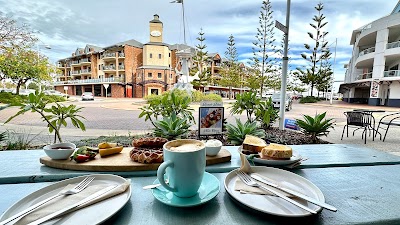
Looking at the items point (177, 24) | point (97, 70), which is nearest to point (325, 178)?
point (177, 24)

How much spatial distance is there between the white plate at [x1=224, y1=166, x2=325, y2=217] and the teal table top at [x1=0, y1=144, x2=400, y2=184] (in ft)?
0.50

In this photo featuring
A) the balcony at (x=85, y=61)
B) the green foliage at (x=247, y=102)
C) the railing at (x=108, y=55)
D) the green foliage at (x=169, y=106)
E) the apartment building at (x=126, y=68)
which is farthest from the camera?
the balcony at (x=85, y=61)

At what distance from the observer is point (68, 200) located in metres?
0.47

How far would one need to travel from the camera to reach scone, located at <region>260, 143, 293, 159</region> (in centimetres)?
75

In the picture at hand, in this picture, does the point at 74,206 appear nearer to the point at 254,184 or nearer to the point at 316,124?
the point at 254,184

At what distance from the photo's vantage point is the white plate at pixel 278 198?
17.1 inches

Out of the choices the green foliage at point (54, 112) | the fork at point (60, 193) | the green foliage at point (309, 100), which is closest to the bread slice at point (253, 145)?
the fork at point (60, 193)

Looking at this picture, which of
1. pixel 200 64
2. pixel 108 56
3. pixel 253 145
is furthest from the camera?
pixel 108 56

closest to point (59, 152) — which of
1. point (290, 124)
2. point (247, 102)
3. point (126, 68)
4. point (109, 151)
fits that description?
point (109, 151)

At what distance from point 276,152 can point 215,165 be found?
0.25 m

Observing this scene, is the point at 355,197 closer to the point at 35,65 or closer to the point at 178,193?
the point at 178,193

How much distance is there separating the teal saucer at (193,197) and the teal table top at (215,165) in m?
0.18

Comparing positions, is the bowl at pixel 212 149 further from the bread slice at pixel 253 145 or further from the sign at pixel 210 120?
the sign at pixel 210 120

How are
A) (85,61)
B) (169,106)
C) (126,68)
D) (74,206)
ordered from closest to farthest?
(74,206)
(169,106)
(126,68)
(85,61)
